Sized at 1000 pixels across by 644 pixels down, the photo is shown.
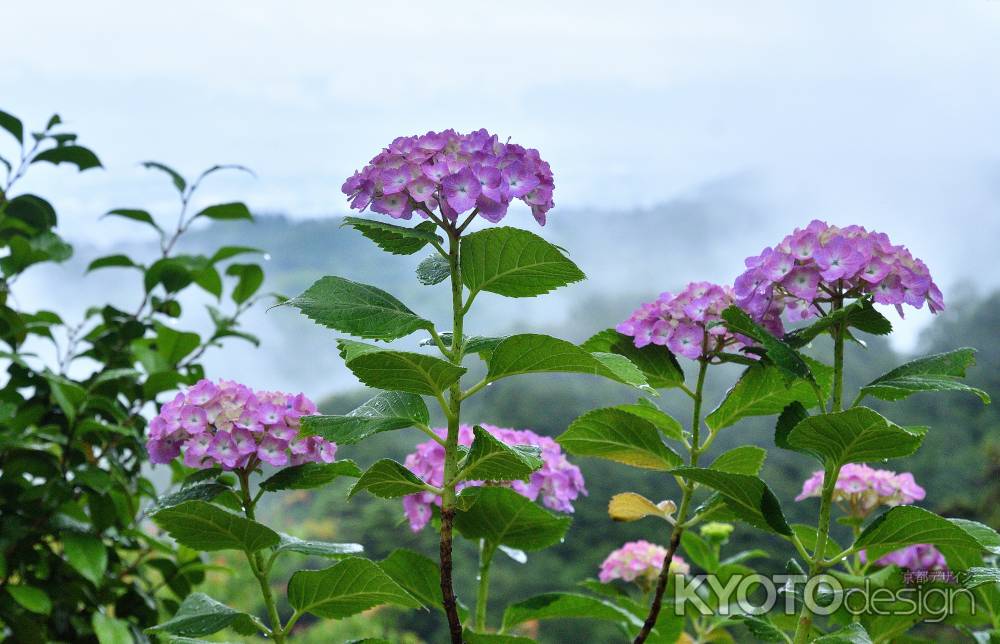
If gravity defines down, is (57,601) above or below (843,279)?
below

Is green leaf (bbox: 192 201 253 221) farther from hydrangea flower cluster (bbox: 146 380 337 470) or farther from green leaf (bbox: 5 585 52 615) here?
hydrangea flower cluster (bbox: 146 380 337 470)

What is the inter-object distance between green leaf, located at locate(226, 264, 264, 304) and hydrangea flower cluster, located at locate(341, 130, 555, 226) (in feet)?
3.85

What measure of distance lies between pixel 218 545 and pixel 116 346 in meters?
1.05

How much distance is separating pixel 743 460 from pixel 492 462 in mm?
408

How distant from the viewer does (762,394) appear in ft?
3.81

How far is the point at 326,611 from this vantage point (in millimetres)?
1145

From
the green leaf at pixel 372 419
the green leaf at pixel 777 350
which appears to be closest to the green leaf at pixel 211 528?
the green leaf at pixel 372 419

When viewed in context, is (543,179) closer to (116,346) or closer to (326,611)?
(326,611)

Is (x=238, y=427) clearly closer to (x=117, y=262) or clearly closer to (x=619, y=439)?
(x=619, y=439)

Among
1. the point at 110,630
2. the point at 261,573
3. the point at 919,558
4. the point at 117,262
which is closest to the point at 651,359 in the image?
the point at 261,573

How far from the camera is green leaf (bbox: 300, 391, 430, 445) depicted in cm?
92

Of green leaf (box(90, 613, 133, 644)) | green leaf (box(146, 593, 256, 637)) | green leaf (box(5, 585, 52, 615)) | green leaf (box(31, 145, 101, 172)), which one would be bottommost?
green leaf (box(90, 613, 133, 644))

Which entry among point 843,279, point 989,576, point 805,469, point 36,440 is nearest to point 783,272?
point 843,279

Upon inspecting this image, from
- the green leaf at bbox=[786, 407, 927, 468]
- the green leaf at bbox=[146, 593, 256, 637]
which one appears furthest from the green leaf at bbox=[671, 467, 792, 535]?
the green leaf at bbox=[146, 593, 256, 637]
